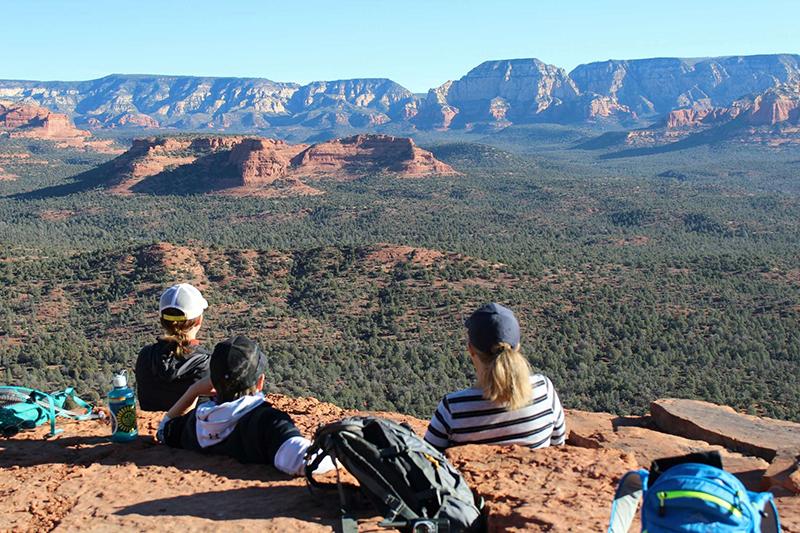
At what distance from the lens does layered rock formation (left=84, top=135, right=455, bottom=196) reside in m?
91.2

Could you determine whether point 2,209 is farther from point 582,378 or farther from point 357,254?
point 582,378

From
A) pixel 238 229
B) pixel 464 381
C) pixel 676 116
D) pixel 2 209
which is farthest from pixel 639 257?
pixel 676 116

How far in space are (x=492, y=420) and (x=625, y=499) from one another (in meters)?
1.73

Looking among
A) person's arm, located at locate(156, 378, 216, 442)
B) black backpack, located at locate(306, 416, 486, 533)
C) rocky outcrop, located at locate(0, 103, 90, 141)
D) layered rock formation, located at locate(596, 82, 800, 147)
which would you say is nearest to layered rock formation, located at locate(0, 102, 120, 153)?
rocky outcrop, located at locate(0, 103, 90, 141)

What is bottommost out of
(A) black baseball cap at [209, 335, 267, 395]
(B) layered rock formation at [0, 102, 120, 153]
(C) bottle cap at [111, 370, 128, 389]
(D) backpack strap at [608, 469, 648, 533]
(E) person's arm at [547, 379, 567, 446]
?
(E) person's arm at [547, 379, 567, 446]

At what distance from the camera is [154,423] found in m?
7.21

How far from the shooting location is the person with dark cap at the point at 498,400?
4617 mm

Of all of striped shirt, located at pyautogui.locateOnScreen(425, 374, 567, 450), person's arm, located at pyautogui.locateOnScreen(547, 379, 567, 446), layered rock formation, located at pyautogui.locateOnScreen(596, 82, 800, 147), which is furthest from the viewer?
layered rock formation, located at pyautogui.locateOnScreen(596, 82, 800, 147)

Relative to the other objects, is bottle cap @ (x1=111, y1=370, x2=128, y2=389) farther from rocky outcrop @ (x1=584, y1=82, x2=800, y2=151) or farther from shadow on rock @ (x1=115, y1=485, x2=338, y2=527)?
rocky outcrop @ (x1=584, y1=82, x2=800, y2=151)

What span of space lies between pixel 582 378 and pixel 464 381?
3.91m

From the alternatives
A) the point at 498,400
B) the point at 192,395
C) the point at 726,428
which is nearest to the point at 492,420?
the point at 498,400

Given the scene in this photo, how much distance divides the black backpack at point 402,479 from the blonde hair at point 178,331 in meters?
2.43

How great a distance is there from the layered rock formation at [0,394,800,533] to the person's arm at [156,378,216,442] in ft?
0.76

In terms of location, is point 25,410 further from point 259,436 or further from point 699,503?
point 699,503
